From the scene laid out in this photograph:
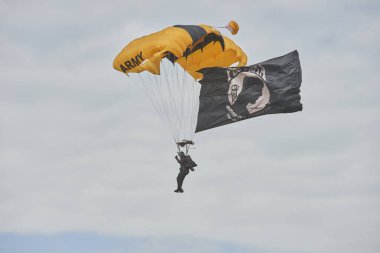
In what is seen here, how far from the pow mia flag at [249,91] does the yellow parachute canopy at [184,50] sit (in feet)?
6.05

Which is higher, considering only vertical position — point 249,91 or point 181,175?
point 249,91

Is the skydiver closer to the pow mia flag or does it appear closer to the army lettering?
the pow mia flag

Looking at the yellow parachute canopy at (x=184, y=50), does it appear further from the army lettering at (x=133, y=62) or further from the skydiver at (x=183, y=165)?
the skydiver at (x=183, y=165)

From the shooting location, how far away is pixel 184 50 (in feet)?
137

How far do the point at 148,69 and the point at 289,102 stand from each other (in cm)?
634

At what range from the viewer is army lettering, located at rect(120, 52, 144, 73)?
4216 centimetres

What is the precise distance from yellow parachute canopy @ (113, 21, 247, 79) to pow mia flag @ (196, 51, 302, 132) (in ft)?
6.05

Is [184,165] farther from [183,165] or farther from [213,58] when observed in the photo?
[213,58]

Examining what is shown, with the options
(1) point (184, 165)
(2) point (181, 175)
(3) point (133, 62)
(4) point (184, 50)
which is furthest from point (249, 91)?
(3) point (133, 62)

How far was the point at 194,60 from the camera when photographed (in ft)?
151

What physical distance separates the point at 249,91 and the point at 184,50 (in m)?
3.46

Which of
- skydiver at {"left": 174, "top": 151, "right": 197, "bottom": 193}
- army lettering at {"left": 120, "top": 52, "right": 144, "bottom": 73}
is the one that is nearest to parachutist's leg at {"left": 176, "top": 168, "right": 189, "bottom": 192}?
skydiver at {"left": 174, "top": 151, "right": 197, "bottom": 193}

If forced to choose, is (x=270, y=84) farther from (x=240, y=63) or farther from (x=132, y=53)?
(x=132, y=53)

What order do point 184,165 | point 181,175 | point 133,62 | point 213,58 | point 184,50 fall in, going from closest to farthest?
point 184,165
point 181,175
point 184,50
point 133,62
point 213,58
